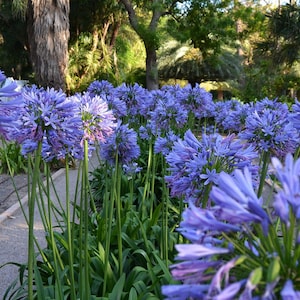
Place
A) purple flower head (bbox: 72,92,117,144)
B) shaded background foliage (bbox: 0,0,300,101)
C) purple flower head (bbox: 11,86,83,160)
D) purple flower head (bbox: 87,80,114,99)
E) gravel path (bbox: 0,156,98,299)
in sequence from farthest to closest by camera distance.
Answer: shaded background foliage (bbox: 0,0,300,101) → purple flower head (bbox: 87,80,114,99) → gravel path (bbox: 0,156,98,299) → purple flower head (bbox: 72,92,117,144) → purple flower head (bbox: 11,86,83,160)

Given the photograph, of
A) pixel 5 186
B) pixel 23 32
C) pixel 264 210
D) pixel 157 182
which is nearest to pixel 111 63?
pixel 23 32

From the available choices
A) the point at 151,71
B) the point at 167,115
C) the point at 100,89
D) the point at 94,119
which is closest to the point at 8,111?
the point at 94,119

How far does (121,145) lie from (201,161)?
1.37 meters

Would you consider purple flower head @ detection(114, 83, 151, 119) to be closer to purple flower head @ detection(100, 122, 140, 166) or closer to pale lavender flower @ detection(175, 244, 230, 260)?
purple flower head @ detection(100, 122, 140, 166)

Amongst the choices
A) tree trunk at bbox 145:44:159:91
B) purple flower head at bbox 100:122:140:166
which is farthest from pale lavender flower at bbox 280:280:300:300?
tree trunk at bbox 145:44:159:91

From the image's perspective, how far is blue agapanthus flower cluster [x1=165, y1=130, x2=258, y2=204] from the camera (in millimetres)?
1660

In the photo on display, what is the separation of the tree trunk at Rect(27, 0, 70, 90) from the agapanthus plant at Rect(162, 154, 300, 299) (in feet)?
26.6

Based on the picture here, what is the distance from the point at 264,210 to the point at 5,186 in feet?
24.4

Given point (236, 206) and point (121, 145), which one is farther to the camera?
point (121, 145)

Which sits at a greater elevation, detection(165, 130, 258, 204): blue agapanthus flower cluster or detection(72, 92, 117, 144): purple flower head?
detection(72, 92, 117, 144): purple flower head

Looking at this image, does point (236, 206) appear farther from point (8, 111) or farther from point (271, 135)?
point (271, 135)

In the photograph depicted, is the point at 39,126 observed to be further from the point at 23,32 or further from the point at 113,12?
the point at 23,32

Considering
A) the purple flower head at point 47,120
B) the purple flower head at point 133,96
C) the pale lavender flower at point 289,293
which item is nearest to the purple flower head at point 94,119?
the purple flower head at point 47,120

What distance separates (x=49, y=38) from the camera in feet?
27.7
